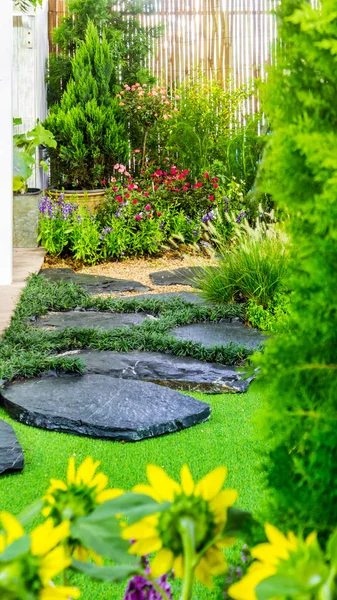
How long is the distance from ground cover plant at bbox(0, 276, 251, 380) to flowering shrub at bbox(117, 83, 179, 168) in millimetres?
4144

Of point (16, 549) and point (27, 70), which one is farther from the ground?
point (27, 70)

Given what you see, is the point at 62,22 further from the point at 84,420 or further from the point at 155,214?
the point at 84,420

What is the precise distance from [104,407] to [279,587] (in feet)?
9.42

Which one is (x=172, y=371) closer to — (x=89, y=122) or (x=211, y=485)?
(x=211, y=485)

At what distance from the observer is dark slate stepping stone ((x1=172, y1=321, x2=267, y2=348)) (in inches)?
189

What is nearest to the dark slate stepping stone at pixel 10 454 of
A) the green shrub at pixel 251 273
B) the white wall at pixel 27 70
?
the green shrub at pixel 251 273

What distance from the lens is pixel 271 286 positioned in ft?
18.2

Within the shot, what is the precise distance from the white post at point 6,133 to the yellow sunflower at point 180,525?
5833 mm

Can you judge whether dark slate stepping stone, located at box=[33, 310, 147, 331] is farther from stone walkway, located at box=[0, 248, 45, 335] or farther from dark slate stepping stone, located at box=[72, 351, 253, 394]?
dark slate stepping stone, located at box=[72, 351, 253, 394]

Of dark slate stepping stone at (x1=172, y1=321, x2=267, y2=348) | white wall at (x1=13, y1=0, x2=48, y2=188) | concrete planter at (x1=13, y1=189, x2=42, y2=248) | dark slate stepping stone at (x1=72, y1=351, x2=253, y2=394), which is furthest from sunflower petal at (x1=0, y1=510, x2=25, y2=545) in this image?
white wall at (x1=13, y1=0, x2=48, y2=188)

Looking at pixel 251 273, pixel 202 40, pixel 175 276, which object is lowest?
pixel 175 276

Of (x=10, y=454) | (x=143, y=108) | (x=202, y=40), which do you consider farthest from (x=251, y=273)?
(x=202, y=40)

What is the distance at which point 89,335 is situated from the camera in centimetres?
Answer: 478

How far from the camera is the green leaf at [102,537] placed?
81 centimetres
